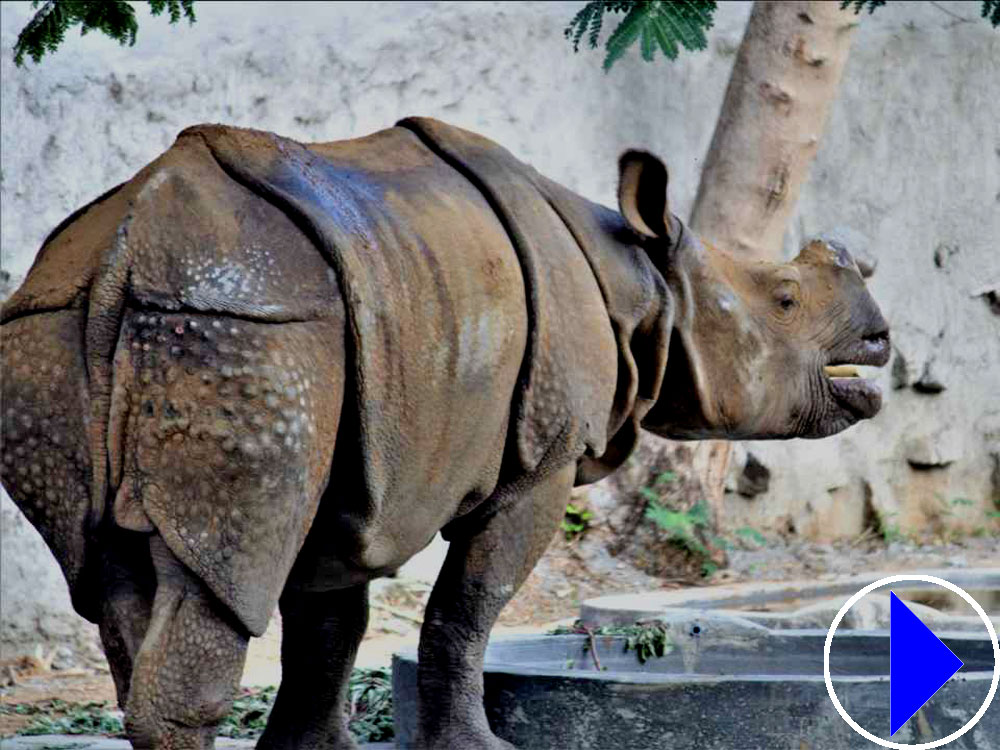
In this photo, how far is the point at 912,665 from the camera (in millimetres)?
5410

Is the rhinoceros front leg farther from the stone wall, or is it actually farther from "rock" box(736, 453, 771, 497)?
"rock" box(736, 453, 771, 497)

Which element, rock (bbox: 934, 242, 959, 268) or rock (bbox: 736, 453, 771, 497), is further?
rock (bbox: 934, 242, 959, 268)

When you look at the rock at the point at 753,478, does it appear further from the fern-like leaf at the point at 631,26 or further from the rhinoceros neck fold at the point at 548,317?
the rhinoceros neck fold at the point at 548,317

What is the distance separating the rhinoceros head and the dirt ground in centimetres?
268

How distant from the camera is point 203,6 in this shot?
9570 millimetres

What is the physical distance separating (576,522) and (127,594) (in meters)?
6.55

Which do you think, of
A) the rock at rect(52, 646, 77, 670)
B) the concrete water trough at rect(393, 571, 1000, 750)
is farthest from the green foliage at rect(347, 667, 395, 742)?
the rock at rect(52, 646, 77, 670)

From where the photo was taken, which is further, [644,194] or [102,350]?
[644,194]

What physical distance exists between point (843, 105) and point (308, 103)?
12.2ft

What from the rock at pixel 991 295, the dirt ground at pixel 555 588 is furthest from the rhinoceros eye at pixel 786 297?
the rock at pixel 991 295

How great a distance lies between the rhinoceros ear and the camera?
507cm

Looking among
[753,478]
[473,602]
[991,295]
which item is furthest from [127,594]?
[991,295]

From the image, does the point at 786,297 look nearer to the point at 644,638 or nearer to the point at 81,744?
the point at 644,638

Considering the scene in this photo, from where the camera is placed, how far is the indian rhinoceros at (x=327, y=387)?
3.79m
